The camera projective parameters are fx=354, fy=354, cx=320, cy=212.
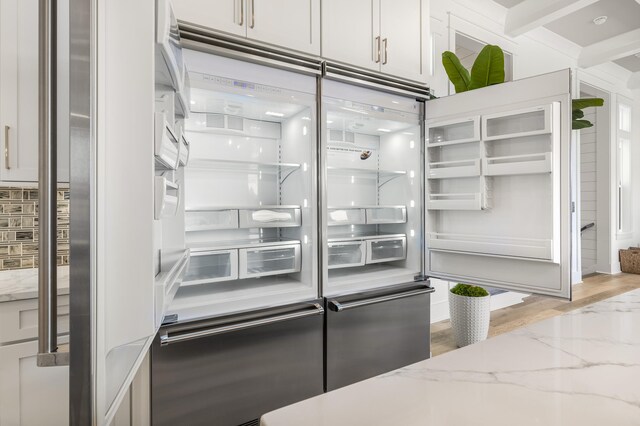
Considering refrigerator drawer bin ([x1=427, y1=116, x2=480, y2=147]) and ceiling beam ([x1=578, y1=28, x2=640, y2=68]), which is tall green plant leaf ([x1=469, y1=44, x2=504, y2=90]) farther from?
ceiling beam ([x1=578, y1=28, x2=640, y2=68])

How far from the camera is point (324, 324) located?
1.82m

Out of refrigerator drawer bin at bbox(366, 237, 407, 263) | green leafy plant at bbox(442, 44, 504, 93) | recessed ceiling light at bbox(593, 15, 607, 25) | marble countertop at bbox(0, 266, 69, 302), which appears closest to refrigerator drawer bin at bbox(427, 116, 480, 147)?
green leafy plant at bbox(442, 44, 504, 93)

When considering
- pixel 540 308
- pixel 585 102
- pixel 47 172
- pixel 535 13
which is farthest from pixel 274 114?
pixel 540 308

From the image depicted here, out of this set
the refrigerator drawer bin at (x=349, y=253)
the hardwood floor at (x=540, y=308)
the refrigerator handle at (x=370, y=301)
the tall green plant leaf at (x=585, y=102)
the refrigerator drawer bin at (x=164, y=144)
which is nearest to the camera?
the refrigerator drawer bin at (x=164, y=144)

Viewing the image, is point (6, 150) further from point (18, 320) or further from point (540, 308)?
point (540, 308)

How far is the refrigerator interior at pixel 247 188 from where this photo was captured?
159cm

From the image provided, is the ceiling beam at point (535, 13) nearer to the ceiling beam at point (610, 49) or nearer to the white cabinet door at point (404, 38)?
the ceiling beam at point (610, 49)

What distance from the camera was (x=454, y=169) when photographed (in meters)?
2.00

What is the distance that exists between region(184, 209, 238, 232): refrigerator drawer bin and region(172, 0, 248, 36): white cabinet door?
32.2 inches

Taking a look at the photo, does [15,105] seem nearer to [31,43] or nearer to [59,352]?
[31,43]

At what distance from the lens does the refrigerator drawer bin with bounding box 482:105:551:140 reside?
1680 mm

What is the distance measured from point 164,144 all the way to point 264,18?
3.59 ft

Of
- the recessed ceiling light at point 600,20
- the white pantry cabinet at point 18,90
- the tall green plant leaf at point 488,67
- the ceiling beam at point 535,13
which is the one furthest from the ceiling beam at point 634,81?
the white pantry cabinet at point 18,90

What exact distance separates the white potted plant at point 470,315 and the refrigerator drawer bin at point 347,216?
1.15m
